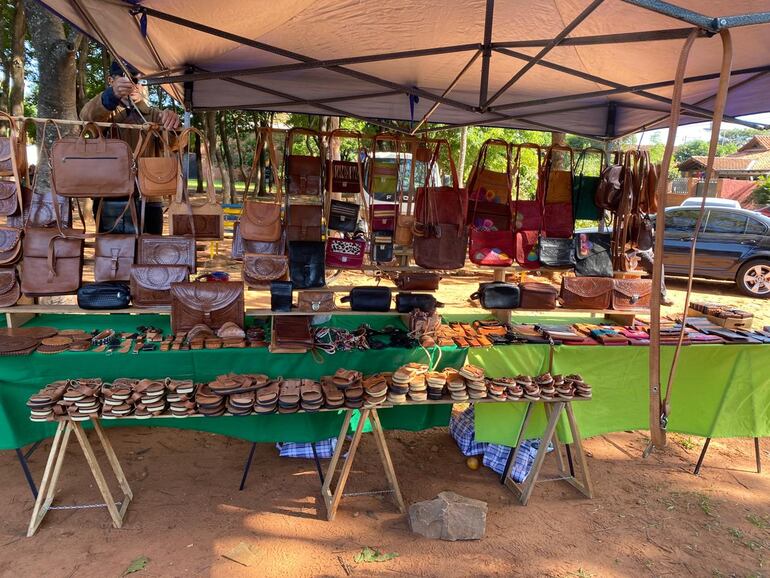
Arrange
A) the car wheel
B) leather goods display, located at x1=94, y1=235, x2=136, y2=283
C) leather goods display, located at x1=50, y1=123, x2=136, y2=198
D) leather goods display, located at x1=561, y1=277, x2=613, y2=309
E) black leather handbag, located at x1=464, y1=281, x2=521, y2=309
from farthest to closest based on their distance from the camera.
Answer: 1. the car wheel
2. leather goods display, located at x1=561, y1=277, x2=613, y2=309
3. black leather handbag, located at x1=464, y1=281, x2=521, y2=309
4. leather goods display, located at x1=94, y1=235, x2=136, y2=283
5. leather goods display, located at x1=50, y1=123, x2=136, y2=198

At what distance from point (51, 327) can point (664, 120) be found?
18.3 feet

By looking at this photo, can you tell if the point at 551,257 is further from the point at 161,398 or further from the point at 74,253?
the point at 74,253

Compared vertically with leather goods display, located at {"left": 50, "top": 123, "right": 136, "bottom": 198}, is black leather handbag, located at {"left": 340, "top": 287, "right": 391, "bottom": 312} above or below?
below

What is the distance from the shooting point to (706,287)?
34.4 ft

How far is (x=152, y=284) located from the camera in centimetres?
358

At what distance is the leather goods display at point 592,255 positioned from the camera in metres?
4.47

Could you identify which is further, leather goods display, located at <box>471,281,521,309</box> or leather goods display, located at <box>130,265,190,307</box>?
leather goods display, located at <box>471,281,521,309</box>

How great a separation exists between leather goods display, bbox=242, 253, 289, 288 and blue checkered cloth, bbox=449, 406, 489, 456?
6.12 feet

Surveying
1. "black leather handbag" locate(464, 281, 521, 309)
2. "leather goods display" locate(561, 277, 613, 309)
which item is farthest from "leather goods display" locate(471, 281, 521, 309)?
"leather goods display" locate(561, 277, 613, 309)

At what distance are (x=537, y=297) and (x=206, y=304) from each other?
255cm

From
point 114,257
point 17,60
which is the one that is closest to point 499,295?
point 114,257

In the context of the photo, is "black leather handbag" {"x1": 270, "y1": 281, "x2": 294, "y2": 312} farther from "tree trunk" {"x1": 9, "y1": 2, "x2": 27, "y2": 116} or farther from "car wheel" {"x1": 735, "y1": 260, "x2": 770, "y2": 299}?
"tree trunk" {"x1": 9, "y1": 2, "x2": 27, "y2": 116}

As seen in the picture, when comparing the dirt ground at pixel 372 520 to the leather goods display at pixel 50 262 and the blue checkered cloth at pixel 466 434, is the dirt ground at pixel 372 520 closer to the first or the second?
the blue checkered cloth at pixel 466 434

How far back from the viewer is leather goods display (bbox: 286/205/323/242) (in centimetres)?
400
